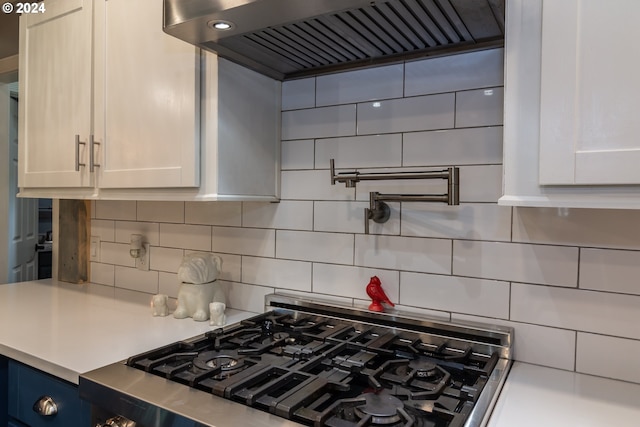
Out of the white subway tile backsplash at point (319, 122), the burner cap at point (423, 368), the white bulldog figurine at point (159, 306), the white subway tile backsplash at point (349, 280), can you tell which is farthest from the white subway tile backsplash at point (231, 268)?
the burner cap at point (423, 368)

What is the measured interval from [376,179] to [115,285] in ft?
4.63

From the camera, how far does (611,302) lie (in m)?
1.01

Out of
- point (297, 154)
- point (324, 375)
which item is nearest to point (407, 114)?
point (297, 154)

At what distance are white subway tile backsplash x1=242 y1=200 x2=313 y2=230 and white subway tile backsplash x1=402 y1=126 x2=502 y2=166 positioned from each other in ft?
1.23

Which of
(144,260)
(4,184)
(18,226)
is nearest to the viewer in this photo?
(144,260)

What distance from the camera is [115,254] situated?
2.00 metres

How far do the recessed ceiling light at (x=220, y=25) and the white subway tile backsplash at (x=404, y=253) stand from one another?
687 mm

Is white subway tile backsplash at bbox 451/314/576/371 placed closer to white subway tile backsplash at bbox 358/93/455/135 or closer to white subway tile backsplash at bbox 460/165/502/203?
white subway tile backsplash at bbox 460/165/502/203

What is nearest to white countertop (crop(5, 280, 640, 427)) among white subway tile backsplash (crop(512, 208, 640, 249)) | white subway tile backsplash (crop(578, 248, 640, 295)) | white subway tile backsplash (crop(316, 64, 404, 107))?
white subway tile backsplash (crop(578, 248, 640, 295))

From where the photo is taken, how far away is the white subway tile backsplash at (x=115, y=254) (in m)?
1.95

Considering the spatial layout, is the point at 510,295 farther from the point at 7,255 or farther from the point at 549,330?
the point at 7,255

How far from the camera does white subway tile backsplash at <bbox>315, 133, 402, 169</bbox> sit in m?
1.28

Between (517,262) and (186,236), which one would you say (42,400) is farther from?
(517,262)

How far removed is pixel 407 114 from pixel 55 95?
4.24 feet
